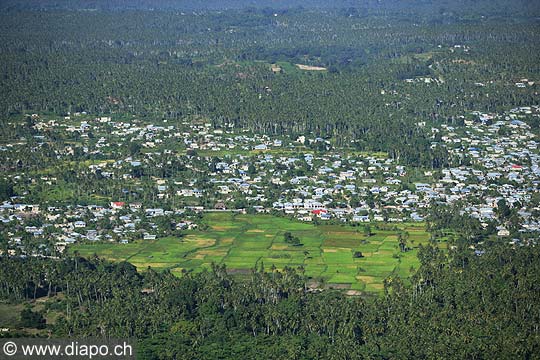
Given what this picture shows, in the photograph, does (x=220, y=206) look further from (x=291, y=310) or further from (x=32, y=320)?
(x=32, y=320)

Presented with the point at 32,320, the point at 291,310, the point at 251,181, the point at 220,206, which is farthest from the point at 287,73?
the point at 32,320

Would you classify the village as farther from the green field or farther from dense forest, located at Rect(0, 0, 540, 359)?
the green field

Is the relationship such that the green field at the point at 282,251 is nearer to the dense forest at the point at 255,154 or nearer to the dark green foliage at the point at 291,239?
the dark green foliage at the point at 291,239

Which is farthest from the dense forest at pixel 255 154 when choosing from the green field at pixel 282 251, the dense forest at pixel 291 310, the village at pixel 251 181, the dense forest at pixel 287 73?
the green field at pixel 282 251

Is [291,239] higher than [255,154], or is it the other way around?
[291,239]

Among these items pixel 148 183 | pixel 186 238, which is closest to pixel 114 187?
pixel 148 183

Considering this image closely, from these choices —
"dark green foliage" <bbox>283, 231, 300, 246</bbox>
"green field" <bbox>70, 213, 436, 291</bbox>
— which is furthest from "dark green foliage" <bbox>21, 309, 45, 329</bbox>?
"dark green foliage" <bbox>283, 231, 300, 246</bbox>
